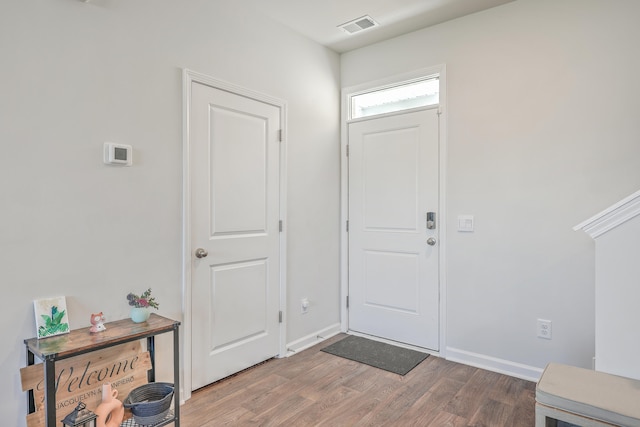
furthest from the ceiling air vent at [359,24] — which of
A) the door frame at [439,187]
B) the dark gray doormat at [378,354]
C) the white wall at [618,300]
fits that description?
the dark gray doormat at [378,354]

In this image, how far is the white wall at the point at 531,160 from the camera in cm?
246

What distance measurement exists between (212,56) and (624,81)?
8.68ft

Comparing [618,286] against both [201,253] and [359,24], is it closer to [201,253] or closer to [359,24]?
[201,253]

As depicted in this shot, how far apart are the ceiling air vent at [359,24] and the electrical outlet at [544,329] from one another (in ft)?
8.43

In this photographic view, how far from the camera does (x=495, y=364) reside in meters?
2.86

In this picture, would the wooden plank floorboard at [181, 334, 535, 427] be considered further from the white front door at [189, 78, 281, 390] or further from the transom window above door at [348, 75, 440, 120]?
the transom window above door at [348, 75, 440, 120]

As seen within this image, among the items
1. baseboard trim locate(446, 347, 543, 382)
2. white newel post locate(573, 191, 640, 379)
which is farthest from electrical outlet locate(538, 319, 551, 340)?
white newel post locate(573, 191, 640, 379)

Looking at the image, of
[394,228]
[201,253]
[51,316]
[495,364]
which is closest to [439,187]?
[394,228]

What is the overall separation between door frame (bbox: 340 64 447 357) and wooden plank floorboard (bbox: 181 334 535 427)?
55cm

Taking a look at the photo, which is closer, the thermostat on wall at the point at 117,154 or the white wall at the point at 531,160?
the thermostat on wall at the point at 117,154

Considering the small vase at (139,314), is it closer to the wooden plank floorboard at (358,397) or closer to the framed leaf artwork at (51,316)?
the framed leaf artwork at (51,316)

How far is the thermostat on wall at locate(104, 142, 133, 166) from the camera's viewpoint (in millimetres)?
2049

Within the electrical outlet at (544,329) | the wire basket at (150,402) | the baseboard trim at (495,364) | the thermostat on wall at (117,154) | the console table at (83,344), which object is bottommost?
the baseboard trim at (495,364)

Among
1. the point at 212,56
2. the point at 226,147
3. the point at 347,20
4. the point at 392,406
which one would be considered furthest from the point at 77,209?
the point at 347,20
